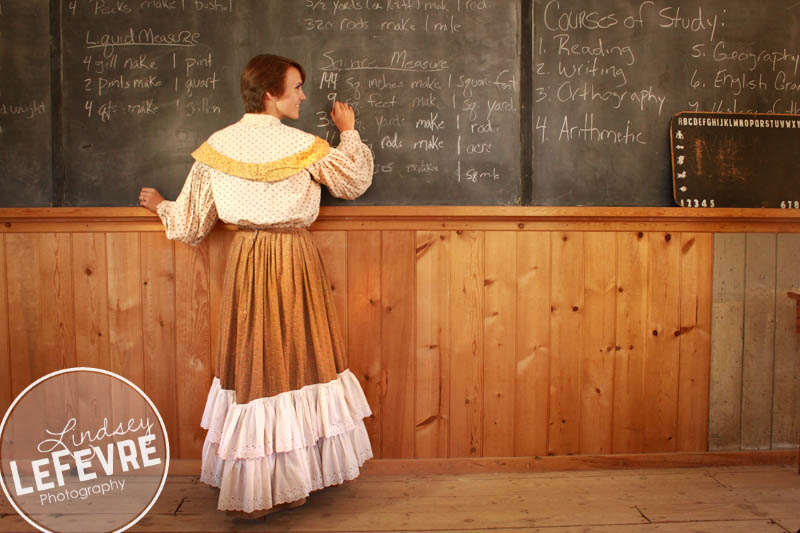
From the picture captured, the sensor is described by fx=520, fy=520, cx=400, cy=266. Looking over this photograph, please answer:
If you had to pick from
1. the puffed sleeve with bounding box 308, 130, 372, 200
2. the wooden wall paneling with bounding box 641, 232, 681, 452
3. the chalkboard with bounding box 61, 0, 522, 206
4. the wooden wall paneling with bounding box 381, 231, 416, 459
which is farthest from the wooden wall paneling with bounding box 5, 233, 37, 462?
the wooden wall paneling with bounding box 641, 232, 681, 452

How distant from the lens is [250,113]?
1.83 metres

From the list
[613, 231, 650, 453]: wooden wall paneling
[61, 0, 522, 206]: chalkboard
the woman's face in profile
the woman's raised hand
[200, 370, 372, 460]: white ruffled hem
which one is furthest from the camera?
[613, 231, 650, 453]: wooden wall paneling

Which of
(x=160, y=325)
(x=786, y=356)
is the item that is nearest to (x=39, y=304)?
(x=160, y=325)

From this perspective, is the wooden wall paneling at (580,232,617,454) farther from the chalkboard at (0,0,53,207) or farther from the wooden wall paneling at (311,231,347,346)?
the chalkboard at (0,0,53,207)

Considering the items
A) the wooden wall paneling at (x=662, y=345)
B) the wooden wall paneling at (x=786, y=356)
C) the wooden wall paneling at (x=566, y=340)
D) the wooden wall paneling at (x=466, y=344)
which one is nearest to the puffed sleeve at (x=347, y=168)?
the wooden wall paneling at (x=466, y=344)

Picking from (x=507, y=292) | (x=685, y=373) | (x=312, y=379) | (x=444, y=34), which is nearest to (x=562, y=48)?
(x=444, y=34)

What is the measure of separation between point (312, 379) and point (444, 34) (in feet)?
4.78

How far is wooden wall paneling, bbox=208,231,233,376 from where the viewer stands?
213 centimetres

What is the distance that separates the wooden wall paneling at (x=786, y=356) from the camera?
2.24 m

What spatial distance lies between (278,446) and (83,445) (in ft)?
3.40

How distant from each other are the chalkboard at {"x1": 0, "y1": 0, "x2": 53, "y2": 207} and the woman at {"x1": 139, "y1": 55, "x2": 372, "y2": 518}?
71 cm

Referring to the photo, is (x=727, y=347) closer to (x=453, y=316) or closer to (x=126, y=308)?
(x=453, y=316)

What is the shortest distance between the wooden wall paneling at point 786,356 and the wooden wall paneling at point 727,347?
165mm

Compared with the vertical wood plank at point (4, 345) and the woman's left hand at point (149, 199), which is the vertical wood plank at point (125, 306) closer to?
the woman's left hand at point (149, 199)
